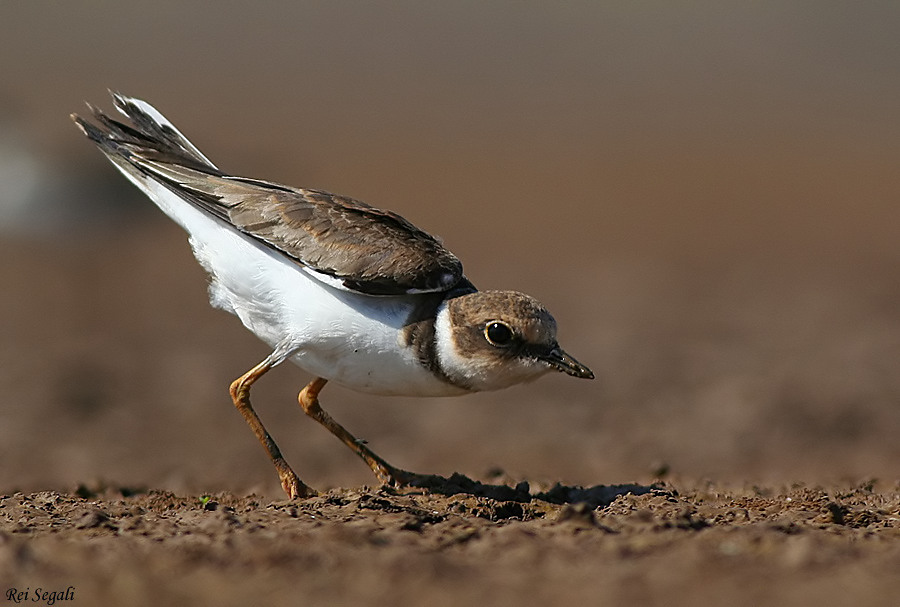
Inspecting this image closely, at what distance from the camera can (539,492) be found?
907 centimetres

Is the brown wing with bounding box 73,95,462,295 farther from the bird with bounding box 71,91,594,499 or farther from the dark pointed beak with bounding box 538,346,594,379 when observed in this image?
the dark pointed beak with bounding box 538,346,594,379

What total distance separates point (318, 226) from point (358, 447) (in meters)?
1.82

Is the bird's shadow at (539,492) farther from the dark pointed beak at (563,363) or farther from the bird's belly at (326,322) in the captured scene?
the dark pointed beak at (563,363)

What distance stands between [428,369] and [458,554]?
2.17 metres

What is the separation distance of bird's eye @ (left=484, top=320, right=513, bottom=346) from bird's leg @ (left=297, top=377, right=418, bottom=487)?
154cm

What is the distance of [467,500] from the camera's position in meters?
8.39

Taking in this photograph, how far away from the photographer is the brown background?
571 inches

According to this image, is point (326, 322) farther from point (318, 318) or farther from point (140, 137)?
point (140, 137)

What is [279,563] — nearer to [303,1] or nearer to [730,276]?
[730,276]

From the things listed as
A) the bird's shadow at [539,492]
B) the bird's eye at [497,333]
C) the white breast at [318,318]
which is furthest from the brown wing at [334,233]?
the bird's shadow at [539,492]

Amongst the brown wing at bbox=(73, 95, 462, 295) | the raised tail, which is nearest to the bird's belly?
the brown wing at bbox=(73, 95, 462, 295)

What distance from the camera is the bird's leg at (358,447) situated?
944 cm

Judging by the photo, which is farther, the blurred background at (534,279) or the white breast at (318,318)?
the blurred background at (534,279)

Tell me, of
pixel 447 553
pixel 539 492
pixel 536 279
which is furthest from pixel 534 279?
pixel 447 553
